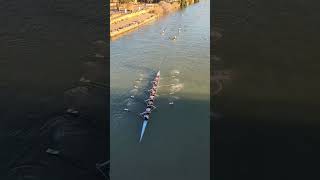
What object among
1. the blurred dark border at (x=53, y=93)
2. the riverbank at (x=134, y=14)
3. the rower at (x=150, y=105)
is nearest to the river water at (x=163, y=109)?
the rower at (x=150, y=105)

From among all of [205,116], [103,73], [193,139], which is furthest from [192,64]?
[193,139]

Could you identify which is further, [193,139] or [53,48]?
[53,48]

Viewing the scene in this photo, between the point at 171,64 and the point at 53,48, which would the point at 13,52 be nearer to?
the point at 53,48

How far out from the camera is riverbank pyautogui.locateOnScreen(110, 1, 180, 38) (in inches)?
488

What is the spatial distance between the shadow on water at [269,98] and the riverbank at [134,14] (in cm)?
284

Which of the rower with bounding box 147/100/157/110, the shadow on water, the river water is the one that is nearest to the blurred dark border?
the river water

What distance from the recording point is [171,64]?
9094mm

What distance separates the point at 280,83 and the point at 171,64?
8.30 ft

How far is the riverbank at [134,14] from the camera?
1240 cm

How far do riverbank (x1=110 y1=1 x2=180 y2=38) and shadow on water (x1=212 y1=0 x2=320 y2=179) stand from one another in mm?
2842

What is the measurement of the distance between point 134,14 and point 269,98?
8.78m

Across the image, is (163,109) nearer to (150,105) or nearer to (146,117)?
(150,105)

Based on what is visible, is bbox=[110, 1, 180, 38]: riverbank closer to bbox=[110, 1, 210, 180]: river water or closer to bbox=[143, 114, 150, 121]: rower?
bbox=[110, 1, 210, 180]: river water

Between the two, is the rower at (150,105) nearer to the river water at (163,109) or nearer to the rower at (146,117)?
the river water at (163,109)
